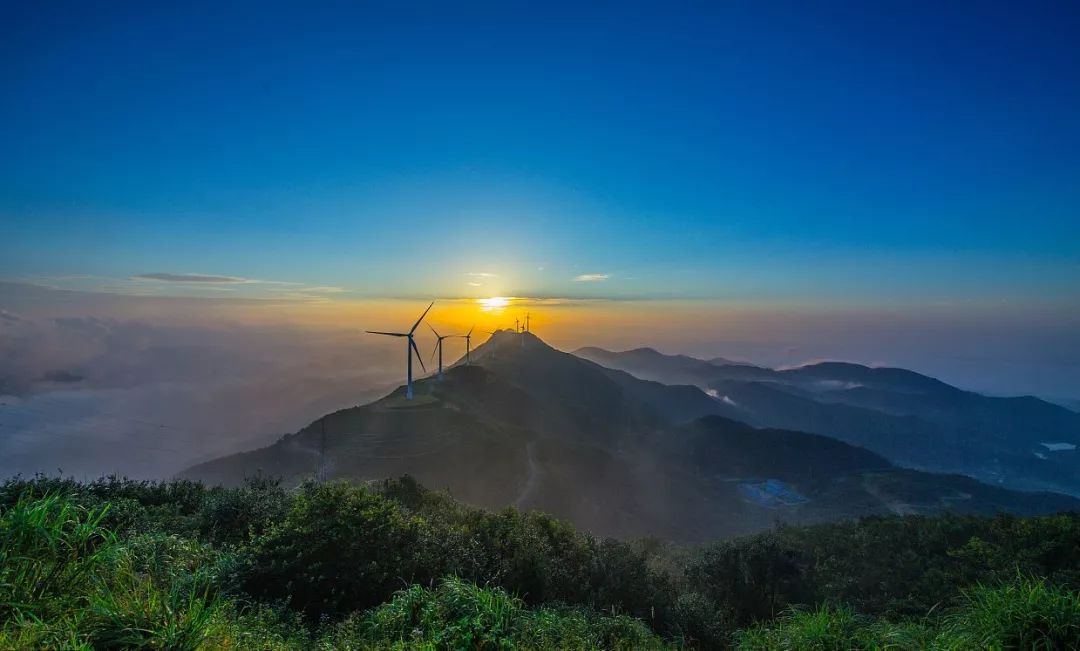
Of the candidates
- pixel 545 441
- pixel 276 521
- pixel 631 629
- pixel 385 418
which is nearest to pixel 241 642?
pixel 631 629

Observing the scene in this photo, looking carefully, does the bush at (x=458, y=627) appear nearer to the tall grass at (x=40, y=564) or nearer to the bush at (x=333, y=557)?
the bush at (x=333, y=557)

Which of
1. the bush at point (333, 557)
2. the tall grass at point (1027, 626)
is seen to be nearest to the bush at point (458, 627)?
the bush at point (333, 557)

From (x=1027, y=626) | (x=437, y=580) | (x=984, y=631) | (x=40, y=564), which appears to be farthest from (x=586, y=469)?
(x=40, y=564)

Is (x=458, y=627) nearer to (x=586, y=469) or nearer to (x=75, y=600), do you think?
(x=75, y=600)

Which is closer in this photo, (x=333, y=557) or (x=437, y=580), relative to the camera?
(x=333, y=557)

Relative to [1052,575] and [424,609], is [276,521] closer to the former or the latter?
[424,609]
